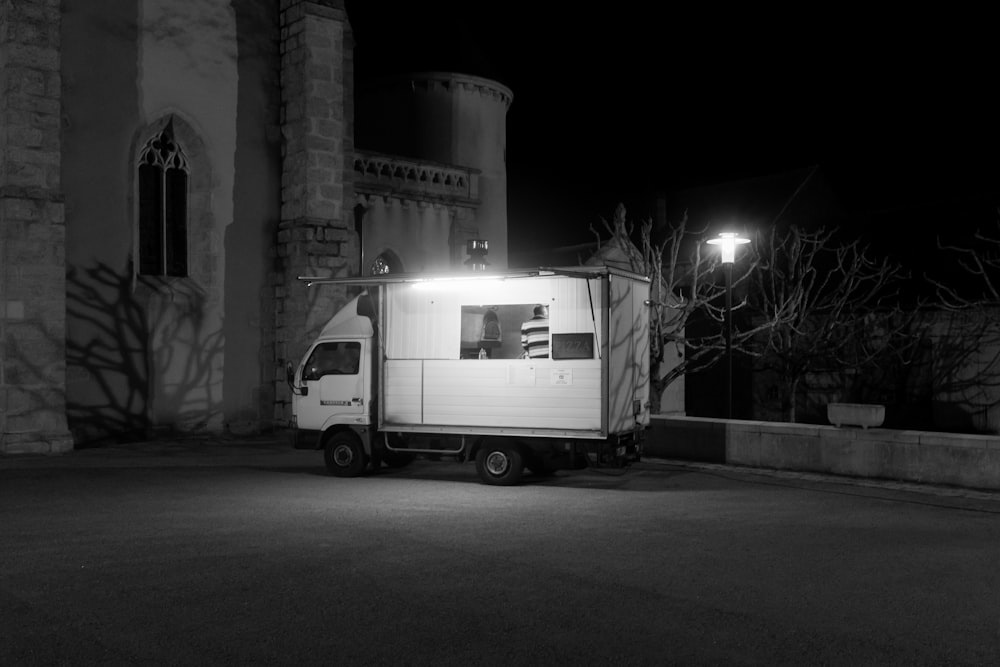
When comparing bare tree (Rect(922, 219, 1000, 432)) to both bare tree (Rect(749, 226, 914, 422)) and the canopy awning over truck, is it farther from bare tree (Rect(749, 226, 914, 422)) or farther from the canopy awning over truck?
the canopy awning over truck

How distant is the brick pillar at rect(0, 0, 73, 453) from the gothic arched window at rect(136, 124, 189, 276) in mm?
2753

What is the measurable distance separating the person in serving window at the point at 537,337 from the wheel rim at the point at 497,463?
1.41 m

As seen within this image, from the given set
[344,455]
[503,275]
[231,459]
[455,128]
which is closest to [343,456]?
[344,455]

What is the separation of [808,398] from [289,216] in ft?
50.4

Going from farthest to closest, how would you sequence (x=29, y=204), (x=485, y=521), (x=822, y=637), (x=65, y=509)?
1. (x=29, y=204)
2. (x=65, y=509)
3. (x=485, y=521)
4. (x=822, y=637)

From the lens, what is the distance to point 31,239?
61.1 ft

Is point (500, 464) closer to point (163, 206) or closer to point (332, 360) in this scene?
point (332, 360)

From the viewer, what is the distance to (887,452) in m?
14.3

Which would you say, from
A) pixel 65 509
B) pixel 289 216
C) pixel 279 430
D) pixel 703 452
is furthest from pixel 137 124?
pixel 703 452

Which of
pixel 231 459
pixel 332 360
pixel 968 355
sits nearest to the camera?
pixel 332 360

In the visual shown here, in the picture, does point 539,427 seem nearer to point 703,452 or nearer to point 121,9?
point 703,452

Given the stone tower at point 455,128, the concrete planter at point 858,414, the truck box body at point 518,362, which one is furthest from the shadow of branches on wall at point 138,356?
the stone tower at point 455,128

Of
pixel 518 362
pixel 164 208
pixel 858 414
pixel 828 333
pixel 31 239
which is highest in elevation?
pixel 164 208

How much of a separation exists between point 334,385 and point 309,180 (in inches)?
335
